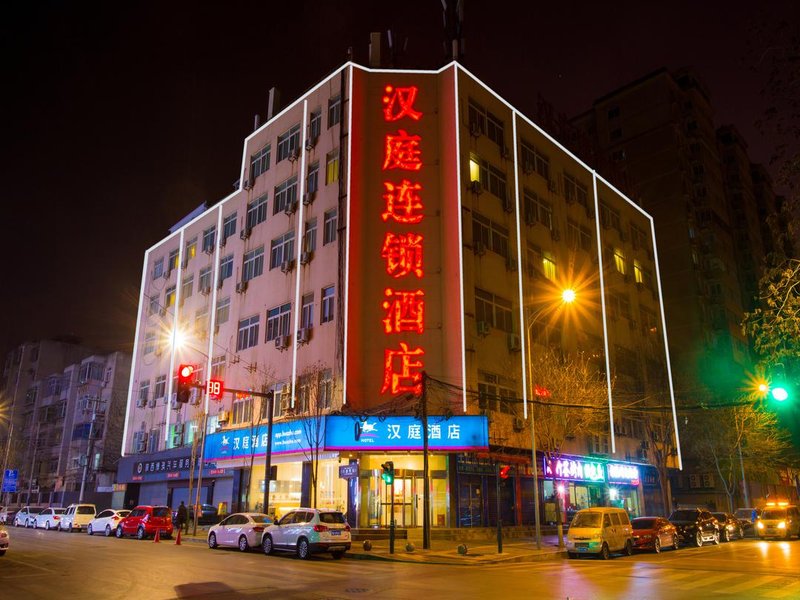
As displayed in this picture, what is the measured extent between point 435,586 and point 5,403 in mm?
87959

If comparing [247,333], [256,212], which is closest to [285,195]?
[256,212]

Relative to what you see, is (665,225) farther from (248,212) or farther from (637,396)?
(248,212)

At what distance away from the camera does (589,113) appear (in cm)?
7969

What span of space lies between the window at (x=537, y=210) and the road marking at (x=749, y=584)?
27180 millimetres

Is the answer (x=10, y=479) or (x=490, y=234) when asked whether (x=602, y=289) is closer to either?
(x=490, y=234)

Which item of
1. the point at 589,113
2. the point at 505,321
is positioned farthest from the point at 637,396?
the point at 589,113

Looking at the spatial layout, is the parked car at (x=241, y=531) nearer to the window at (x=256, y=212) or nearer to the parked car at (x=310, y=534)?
the parked car at (x=310, y=534)

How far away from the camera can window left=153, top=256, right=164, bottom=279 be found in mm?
55438

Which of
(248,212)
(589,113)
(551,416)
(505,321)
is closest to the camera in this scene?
(551,416)

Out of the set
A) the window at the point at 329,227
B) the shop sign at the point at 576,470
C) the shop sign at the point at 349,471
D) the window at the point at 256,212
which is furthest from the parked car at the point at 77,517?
the shop sign at the point at 576,470

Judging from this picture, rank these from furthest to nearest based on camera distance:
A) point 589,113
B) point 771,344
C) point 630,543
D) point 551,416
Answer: point 589,113 < point 551,416 < point 630,543 < point 771,344

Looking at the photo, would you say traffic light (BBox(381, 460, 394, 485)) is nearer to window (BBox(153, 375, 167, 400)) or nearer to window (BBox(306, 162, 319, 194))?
window (BBox(306, 162, 319, 194))

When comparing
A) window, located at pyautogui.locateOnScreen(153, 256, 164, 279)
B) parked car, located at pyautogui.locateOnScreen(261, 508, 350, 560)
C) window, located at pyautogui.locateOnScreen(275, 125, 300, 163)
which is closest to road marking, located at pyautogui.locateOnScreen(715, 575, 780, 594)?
parked car, located at pyautogui.locateOnScreen(261, 508, 350, 560)

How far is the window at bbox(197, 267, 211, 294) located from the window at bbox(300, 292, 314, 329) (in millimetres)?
13982
